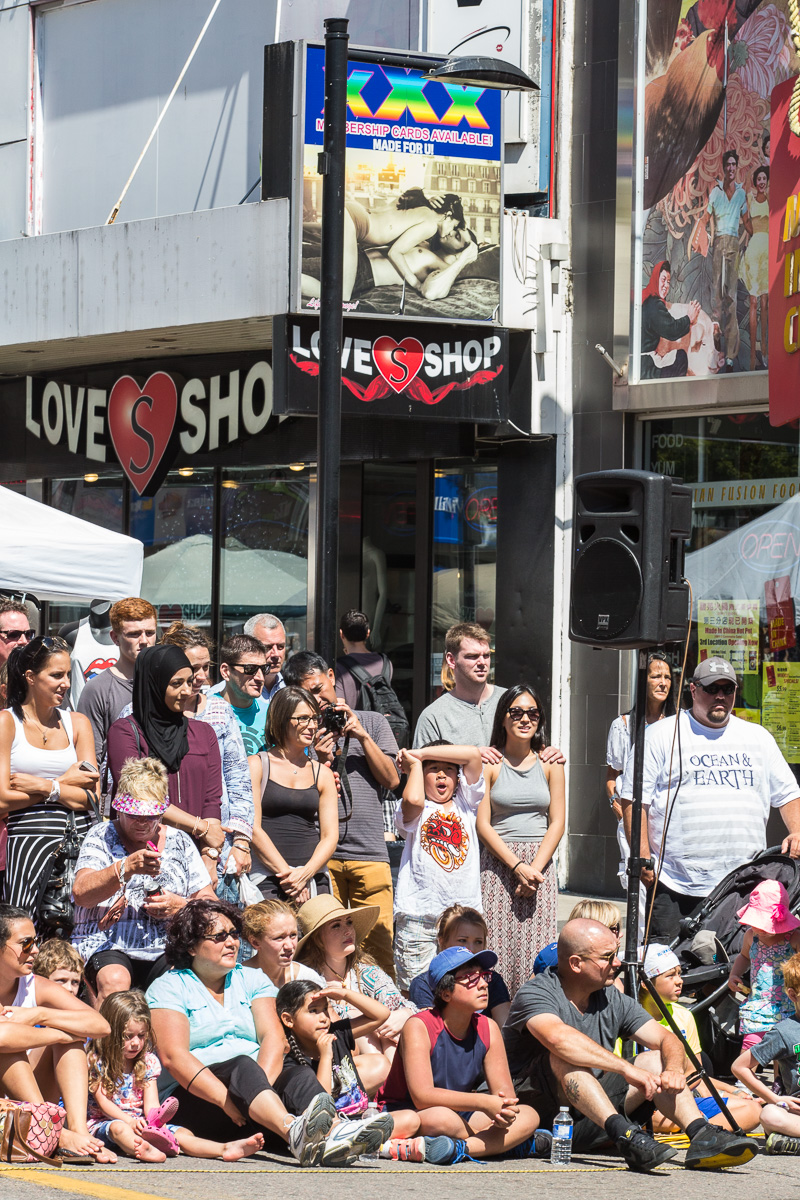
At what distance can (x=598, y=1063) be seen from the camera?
6.84m

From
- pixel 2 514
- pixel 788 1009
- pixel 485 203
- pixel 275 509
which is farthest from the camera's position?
pixel 275 509

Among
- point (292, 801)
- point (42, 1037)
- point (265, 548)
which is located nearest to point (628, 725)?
point (292, 801)

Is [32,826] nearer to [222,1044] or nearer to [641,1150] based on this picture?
[222,1044]

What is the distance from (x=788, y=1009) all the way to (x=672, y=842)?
51.7 inches

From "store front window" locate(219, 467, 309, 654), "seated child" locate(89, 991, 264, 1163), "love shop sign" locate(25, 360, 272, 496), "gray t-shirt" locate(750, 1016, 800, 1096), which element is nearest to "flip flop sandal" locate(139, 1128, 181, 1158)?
"seated child" locate(89, 991, 264, 1163)

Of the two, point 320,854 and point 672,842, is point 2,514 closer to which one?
point 320,854

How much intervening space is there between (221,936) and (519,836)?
2.25 metres

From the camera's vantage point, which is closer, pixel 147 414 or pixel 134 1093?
pixel 134 1093

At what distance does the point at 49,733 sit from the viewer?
789 centimetres

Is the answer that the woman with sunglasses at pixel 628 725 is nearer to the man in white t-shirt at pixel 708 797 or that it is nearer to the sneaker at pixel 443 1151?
the man in white t-shirt at pixel 708 797

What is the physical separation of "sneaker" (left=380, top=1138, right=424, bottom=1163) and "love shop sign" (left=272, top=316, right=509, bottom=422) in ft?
22.3

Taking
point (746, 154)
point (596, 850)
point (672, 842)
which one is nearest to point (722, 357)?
point (746, 154)

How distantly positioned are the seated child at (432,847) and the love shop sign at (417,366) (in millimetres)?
4770

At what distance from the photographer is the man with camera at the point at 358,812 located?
851 centimetres
